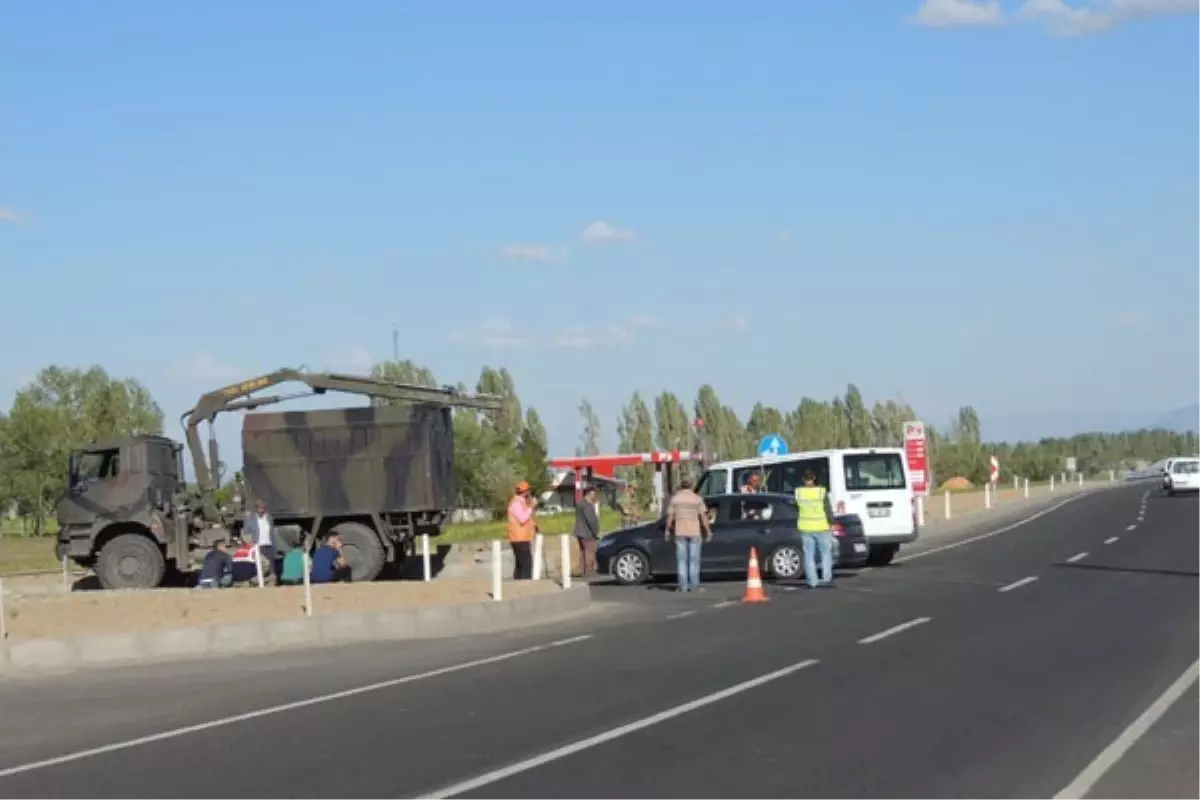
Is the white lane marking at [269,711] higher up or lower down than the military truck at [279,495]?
lower down

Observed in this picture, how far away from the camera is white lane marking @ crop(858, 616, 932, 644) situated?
17.2 m

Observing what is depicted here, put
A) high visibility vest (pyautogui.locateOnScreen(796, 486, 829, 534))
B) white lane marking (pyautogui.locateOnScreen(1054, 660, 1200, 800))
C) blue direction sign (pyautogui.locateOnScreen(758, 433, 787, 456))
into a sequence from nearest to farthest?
white lane marking (pyautogui.locateOnScreen(1054, 660, 1200, 800)), high visibility vest (pyautogui.locateOnScreen(796, 486, 829, 534)), blue direction sign (pyautogui.locateOnScreen(758, 433, 787, 456))

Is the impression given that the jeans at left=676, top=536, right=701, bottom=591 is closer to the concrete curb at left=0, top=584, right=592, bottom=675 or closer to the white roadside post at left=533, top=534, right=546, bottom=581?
the white roadside post at left=533, top=534, right=546, bottom=581

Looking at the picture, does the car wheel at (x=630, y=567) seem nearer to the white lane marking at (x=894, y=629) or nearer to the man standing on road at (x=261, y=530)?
the man standing on road at (x=261, y=530)

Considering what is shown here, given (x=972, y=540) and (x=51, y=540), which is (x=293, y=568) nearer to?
(x=972, y=540)

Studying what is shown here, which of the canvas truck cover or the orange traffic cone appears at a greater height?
the canvas truck cover

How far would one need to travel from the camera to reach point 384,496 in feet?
100

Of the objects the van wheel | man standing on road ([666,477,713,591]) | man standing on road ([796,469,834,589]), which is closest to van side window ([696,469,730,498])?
the van wheel

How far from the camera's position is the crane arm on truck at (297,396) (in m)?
33.2

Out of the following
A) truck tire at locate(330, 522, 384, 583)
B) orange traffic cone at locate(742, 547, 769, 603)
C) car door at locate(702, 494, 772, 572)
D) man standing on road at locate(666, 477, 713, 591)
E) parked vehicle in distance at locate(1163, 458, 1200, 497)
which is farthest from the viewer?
parked vehicle in distance at locate(1163, 458, 1200, 497)

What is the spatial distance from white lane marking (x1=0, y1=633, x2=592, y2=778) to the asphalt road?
39 mm

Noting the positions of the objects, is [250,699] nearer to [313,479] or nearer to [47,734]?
[47,734]

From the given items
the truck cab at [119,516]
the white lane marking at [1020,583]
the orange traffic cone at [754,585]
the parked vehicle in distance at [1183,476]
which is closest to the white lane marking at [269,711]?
the orange traffic cone at [754,585]

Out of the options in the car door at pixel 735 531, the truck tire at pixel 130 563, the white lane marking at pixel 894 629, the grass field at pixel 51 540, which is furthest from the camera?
the grass field at pixel 51 540
